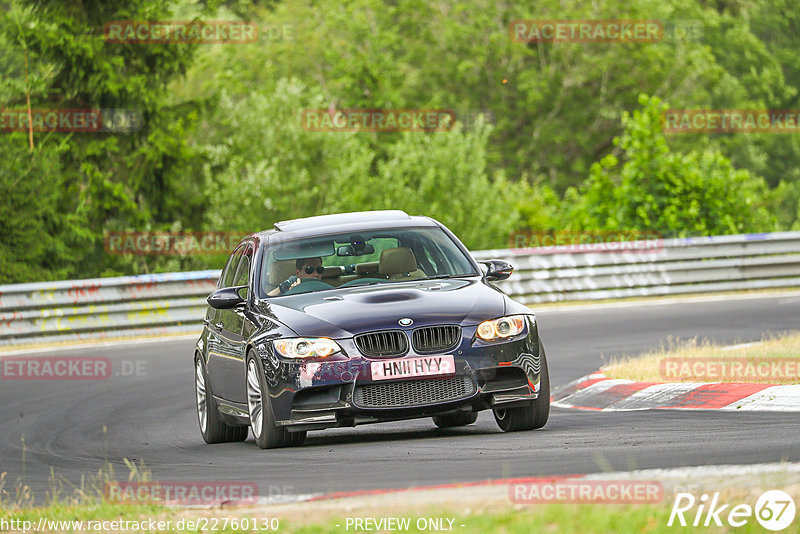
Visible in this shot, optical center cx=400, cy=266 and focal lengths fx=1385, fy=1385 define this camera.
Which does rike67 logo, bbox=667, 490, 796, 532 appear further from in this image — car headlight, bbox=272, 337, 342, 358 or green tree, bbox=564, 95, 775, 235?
green tree, bbox=564, 95, 775, 235

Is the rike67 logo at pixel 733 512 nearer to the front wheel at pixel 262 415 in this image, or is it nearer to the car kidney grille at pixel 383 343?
the car kidney grille at pixel 383 343

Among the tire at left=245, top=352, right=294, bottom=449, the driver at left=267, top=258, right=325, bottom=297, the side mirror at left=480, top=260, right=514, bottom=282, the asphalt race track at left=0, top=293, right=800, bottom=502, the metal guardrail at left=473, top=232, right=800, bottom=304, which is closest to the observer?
the asphalt race track at left=0, top=293, right=800, bottom=502

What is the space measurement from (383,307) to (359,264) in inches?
51.0

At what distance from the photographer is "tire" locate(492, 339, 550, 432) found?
9281 mm

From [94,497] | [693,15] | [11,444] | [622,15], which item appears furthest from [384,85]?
[94,497]

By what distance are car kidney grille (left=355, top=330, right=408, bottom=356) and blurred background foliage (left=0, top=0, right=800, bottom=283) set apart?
1658cm

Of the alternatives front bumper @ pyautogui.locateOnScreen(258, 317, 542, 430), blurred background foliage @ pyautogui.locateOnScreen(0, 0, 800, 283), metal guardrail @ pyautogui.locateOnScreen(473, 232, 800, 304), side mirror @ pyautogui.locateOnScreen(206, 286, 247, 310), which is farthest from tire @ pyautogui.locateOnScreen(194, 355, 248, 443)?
blurred background foliage @ pyautogui.locateOnScreen(0, 0, 800, 283)

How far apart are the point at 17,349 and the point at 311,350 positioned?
39.5ft

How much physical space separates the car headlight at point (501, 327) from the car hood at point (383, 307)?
47mm

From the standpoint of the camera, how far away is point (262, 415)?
9.18m

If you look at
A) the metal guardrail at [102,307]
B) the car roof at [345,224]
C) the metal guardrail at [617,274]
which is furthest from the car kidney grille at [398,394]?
the metal guardrail at [617,274]

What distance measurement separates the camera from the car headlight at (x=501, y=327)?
8.91 metres

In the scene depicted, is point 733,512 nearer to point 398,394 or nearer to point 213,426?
point 398,394

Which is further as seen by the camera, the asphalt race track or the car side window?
the car side window
